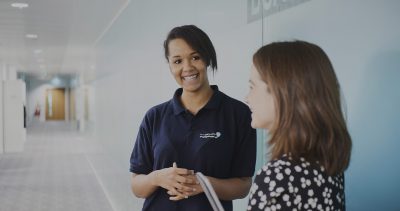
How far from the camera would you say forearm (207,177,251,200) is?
1.55 m

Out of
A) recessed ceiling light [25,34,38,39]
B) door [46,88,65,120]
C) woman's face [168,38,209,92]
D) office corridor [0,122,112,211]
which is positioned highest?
recessed ceiling light [25,34,38,39]

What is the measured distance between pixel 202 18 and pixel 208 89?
3.21 ft

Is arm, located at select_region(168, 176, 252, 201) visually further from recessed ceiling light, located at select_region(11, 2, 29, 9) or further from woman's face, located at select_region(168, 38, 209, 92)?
recessed ceiling light, located at select_region(11, 2, 29, 9)

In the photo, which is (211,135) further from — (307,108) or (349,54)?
(307,108)

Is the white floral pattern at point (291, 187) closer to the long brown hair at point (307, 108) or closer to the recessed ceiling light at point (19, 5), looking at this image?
the long brown hair at point (307, 108)

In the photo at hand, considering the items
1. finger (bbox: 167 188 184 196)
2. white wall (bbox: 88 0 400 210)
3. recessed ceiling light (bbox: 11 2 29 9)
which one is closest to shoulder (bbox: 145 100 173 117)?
finger (bbox: 167 188 184 196)

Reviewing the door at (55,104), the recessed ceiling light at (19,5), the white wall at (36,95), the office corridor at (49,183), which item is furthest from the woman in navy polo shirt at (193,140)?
the door at (55,104)

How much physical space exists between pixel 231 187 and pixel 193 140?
0.71ft

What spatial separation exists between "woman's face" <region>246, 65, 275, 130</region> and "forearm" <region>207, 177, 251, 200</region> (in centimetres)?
58

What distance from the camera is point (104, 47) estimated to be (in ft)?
24.0

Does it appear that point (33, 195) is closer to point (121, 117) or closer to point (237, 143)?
point (121, 117)

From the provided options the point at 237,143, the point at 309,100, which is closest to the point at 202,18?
the point at 237,143

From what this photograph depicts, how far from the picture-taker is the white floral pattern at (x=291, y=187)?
87cm

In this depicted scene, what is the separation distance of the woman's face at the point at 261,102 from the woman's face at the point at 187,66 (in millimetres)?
659
